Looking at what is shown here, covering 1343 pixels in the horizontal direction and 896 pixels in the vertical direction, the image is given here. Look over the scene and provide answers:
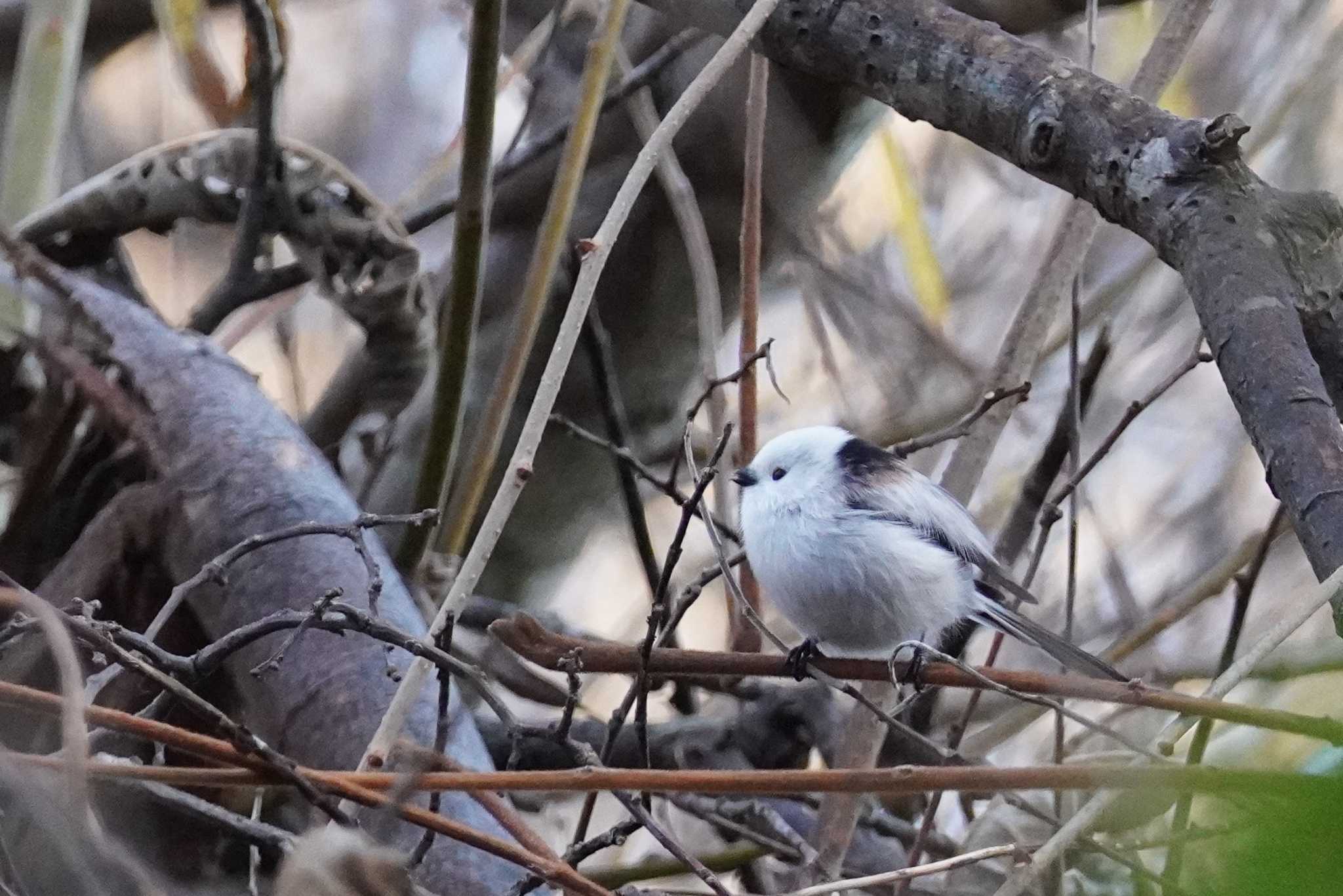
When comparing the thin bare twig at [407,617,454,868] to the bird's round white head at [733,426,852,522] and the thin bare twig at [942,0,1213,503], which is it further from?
the thin bare twig at [942,0,1213,503]

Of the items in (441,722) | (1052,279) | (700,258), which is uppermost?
(1052,279)

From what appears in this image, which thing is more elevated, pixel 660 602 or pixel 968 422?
pixel 968 422

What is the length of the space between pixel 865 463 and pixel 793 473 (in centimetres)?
8

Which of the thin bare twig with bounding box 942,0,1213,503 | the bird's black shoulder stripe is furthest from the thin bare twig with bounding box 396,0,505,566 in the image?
the thin bare twig with bounding box 942,0,1213,503

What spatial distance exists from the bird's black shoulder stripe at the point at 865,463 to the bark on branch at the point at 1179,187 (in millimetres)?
394

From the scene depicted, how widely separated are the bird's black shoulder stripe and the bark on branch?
394 mm

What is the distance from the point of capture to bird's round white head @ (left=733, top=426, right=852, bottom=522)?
1.34m

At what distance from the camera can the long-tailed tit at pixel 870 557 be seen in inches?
49.6

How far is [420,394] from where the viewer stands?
171 centimetres

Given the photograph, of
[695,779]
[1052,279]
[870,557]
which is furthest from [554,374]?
[1052,279]

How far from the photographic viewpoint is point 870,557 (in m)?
1.26

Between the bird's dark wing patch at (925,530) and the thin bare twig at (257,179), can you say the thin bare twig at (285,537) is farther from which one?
the thin bare twig at (257,179)

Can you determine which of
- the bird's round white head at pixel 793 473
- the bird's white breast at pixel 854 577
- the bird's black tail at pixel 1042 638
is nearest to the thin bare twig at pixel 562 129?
the bird's round white head at pixel 793 473

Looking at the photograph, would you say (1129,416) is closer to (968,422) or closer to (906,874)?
(968,422)
